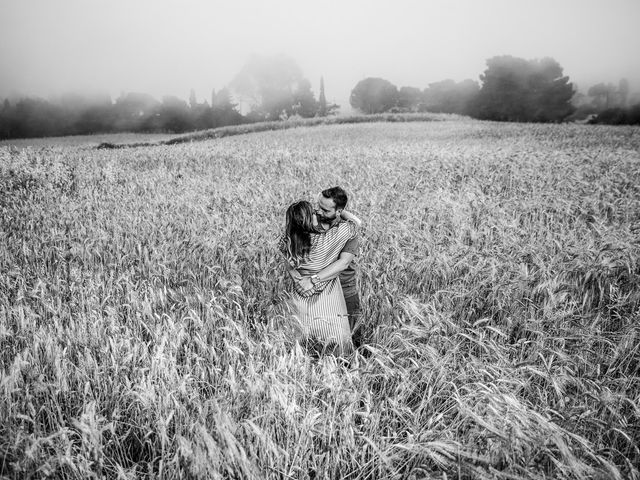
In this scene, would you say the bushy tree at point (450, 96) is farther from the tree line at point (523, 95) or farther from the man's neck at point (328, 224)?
the man's neck at point (328, 224)

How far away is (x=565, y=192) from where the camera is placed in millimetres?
6828

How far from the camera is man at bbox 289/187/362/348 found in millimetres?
2779

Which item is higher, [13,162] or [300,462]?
[13,162]

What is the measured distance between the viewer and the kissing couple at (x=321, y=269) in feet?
8.92

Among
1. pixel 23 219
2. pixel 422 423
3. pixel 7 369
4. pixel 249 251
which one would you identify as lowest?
pixel 422 423

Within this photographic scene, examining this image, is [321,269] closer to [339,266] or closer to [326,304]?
[339,266]

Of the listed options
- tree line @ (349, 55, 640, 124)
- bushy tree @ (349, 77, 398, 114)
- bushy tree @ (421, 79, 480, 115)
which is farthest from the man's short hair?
bushy tree @ (349, 77, 398, 114)

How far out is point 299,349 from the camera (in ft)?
7.33

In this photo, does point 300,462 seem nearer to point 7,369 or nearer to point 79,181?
point 7,369

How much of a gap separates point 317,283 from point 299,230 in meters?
0.43

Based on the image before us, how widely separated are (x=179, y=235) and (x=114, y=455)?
9.78 ft

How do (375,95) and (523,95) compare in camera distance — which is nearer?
(523,95)

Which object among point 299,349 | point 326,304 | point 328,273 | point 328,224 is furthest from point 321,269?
point 299,349

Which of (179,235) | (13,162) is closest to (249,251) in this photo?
(179,235)
